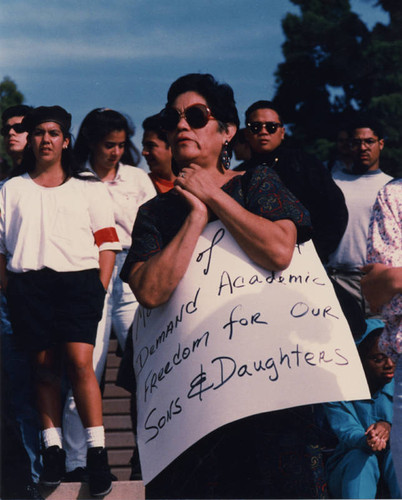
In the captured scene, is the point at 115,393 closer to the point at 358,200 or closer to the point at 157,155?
the point at 157,155

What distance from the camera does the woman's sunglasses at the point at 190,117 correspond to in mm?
2807

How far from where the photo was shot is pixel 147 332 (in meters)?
2.72

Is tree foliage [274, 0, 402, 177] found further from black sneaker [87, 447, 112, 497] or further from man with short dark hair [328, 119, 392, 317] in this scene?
black sneaker [87, 447, 112, 497]

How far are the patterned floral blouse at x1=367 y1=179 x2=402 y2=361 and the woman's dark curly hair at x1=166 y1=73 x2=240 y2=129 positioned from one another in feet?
1.83

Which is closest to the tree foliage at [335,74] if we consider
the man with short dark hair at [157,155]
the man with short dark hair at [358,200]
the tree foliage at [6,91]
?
the tree foliage at [6,91]

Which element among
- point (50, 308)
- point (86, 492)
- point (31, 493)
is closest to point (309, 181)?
point (50, 308)

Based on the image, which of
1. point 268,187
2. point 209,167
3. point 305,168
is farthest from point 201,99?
point 305,168

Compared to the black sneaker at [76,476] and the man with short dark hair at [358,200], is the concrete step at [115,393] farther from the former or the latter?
the man with short dark hair at [358,200]

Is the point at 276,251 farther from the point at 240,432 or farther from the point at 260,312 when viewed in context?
the point at 240,432

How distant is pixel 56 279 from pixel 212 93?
5.38 ft

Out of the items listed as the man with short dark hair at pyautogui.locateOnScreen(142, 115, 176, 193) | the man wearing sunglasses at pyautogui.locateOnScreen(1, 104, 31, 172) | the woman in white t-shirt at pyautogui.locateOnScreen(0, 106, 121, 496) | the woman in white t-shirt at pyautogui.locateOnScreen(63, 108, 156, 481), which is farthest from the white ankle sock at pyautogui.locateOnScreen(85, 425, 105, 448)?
the man with short dark hair at pyautogui.locateOnScreen(142, 115, 176, 193)

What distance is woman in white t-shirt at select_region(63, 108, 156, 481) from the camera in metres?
4.80

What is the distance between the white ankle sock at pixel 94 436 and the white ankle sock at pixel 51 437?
17 centimetres

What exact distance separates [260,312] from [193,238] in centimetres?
29
